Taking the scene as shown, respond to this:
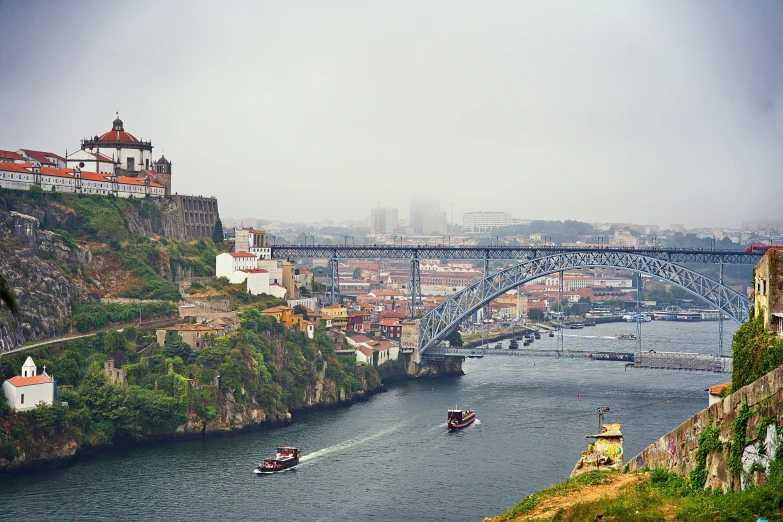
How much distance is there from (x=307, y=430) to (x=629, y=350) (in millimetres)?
24623

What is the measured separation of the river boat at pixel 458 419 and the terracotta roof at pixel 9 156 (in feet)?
77.5

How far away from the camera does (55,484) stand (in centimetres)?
2856

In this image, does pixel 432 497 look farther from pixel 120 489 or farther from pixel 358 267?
pixel 358 267

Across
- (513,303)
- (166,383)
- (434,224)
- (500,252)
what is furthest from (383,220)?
(166,383)

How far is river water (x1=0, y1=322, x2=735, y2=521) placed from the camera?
26.0m

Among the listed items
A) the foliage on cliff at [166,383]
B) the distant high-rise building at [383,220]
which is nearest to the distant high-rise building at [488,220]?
the distant high-rise building at [383,220]

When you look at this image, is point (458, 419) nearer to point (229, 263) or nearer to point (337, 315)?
point (337, 315)

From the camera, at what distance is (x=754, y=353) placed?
35.1 ft

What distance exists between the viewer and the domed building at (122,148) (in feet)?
180

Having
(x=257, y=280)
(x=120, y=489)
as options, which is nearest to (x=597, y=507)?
(x=120, y=489)

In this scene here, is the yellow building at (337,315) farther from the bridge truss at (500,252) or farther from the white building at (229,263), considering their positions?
the bridge truss at (500,252)

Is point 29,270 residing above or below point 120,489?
above

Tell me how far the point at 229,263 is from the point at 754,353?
3987 centimetres

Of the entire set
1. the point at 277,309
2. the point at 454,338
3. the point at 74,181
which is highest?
the point at 74,181
